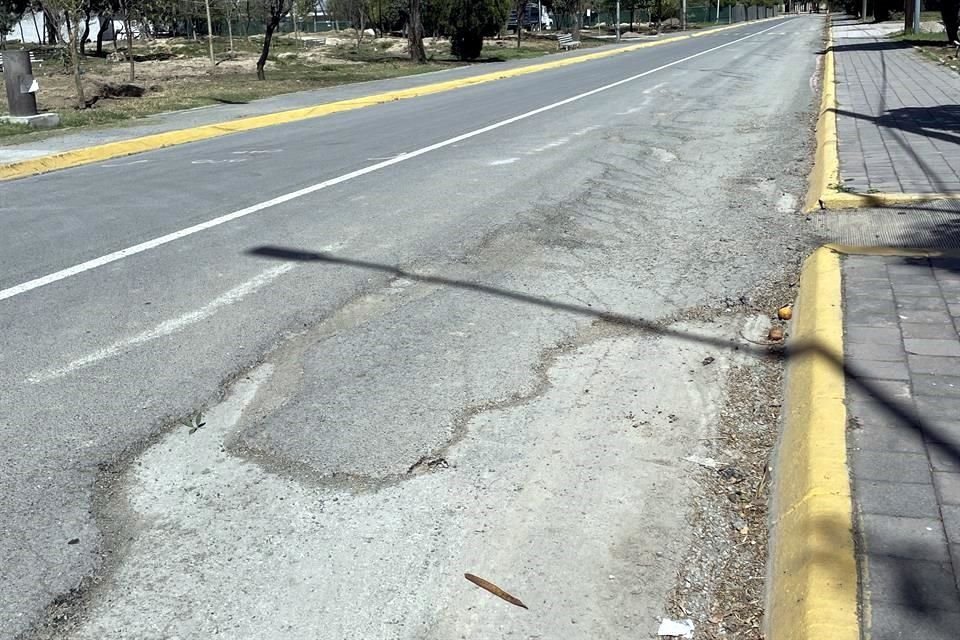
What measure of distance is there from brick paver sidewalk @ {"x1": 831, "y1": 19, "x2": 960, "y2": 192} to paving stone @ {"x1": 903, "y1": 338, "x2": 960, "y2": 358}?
416 cm

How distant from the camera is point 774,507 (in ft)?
11.8

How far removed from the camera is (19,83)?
16797 millimetres

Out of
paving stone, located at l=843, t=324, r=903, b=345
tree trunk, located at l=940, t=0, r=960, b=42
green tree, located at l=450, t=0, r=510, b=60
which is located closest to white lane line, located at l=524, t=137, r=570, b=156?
paving stone, located at l=843, t=324, r=903, b=345

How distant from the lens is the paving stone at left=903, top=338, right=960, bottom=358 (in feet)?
15.4

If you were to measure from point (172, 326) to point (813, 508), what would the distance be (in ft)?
12.5

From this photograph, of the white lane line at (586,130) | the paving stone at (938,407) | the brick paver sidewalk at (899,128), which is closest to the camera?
the paving stone at (938,407)

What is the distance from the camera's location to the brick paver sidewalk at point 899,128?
9281 mm

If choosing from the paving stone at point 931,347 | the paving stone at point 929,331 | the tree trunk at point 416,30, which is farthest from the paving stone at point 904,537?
the tree trunk at point 416,30

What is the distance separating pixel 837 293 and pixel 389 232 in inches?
146

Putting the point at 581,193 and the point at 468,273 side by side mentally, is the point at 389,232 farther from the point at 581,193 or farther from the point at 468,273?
the point at 581,193

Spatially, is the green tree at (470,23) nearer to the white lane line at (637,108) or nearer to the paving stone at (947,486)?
the white lane line at (637,108)

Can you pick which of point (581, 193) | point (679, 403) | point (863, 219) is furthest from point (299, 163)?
point (679, 403)

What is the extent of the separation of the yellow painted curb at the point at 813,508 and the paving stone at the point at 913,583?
72mm

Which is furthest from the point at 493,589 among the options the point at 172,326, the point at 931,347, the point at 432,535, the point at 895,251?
the point at 895,251
